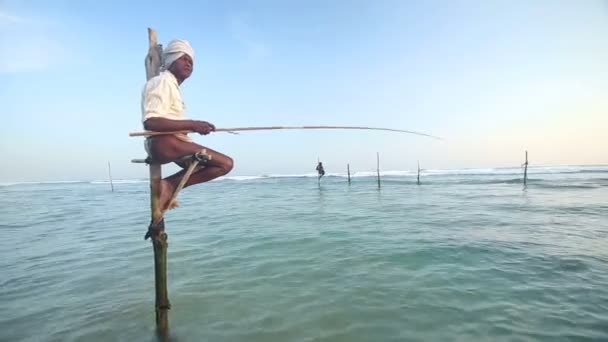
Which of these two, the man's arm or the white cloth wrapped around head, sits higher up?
the white cloth wrapped around head

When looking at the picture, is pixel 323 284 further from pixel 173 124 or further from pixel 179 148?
pixel 173 124

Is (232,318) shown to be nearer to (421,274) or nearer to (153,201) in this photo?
(153,201)

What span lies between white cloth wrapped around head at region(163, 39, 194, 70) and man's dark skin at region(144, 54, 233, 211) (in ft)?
0.13

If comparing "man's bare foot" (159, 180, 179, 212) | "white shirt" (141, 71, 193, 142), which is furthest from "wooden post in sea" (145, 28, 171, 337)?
"white shirt" (141, 71, 193, 142)

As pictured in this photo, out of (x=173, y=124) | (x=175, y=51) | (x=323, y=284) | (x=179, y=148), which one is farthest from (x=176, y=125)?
(x=323, y=284)

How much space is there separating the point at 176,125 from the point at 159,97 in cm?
29

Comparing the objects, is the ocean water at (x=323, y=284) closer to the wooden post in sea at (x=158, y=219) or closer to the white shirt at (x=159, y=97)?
the wooden post in sea at (x=158, y=219)

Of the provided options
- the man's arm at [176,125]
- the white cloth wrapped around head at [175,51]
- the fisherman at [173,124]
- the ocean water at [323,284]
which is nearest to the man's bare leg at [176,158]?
the fisherman at [173,124]

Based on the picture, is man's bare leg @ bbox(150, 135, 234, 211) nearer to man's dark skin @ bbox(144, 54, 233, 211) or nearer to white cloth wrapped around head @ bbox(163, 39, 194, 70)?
man's dark skin @ bbox(144, 54, 233, 211)

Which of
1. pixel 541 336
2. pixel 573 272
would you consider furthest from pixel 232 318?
pixel 573 272

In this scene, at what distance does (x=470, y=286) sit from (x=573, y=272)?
223 centimetres

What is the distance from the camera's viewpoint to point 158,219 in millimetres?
3453

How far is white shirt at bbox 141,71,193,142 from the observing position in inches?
116

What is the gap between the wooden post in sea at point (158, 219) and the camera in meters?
3.39
